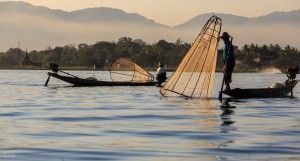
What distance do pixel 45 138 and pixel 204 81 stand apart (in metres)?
16.5

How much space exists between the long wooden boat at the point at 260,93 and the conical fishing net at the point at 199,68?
3.90 feet

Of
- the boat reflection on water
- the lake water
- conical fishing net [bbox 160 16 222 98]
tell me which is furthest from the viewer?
conical fishing net [bbox 160 16 222 98]

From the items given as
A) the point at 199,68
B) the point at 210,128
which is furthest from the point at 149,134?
the point at 199,68

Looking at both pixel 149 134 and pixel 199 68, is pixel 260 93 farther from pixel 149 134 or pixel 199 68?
pixel 149 134

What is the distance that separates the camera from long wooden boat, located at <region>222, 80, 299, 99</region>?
29.2m

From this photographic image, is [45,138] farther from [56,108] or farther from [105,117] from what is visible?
[56,108]

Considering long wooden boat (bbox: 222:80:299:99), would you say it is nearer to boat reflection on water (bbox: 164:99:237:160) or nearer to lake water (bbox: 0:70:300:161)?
boat reflection on water (bbox: 164:99:237:160)

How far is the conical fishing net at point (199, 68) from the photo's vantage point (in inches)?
1125

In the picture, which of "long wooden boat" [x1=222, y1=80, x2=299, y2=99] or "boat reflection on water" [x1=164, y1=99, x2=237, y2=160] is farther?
"long wooden boat" [x1=222, y1=80, x2=299, y2=99]

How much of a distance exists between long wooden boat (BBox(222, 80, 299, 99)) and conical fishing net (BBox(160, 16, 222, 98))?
3.90 feet

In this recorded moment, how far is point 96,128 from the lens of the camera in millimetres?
16312

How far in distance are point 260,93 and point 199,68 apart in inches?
138

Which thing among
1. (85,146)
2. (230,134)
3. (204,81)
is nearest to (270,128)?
(230,134)

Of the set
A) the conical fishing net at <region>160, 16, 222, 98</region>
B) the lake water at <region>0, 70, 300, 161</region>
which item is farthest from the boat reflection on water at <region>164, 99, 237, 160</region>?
the conical fishing net at <region>160, 16, 222, 98</region>
